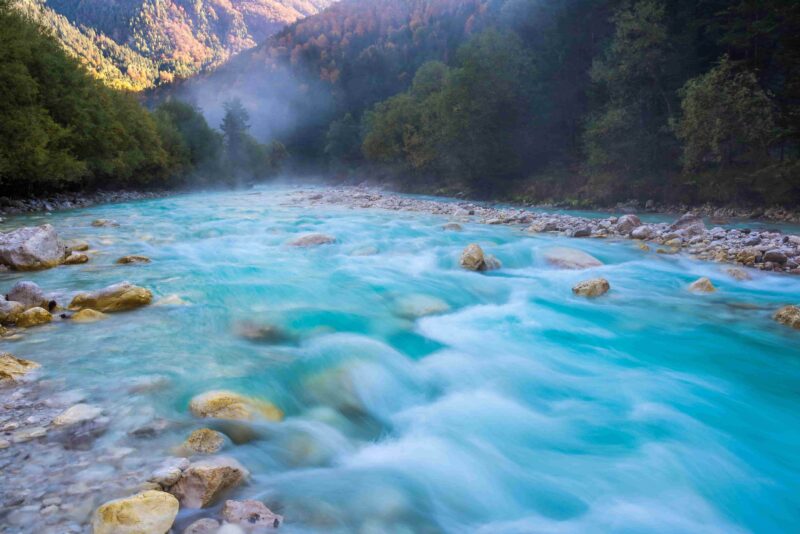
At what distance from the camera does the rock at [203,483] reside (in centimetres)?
274

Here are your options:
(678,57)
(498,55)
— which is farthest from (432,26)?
(678,57)

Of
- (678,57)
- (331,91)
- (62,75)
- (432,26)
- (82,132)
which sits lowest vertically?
(82,132)

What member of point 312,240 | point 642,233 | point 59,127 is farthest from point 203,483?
point 59,127

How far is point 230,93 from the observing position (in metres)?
149

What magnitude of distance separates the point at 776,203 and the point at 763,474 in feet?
64.0

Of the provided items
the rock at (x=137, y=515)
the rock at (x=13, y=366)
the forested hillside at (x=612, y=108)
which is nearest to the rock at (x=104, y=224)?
the rock at (x=13, y=366)

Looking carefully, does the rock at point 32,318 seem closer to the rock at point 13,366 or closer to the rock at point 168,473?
the rock at point 13,366

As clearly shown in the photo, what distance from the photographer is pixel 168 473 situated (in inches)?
112

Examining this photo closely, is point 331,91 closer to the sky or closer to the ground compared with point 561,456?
closer to the sky

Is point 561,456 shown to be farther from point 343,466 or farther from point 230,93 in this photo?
point 230,93

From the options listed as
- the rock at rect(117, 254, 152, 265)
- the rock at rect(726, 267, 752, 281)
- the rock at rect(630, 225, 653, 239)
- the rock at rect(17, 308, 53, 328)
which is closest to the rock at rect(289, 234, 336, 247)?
the rock at rect(117, 254, 152, 265)

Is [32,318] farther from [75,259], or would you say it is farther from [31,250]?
[75,259]

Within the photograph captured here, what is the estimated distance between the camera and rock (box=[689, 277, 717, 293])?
8.45 metres

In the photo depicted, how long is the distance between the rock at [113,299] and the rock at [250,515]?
4.75 metres
